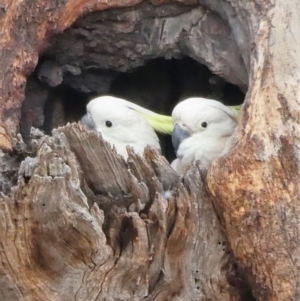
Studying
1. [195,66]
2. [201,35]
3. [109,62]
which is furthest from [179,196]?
[195,66]

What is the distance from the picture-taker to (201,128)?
1360mm

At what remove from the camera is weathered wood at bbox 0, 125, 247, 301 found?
933 millimetres

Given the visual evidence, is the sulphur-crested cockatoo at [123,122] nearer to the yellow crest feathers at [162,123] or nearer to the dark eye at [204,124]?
the yellow crest feathers at [162,123]

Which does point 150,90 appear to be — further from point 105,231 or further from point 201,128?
point 105,231

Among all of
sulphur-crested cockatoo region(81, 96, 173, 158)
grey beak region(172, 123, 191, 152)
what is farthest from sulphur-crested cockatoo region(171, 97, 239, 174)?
sulphur-crested cockatoo region(81, 96, 173, 158)

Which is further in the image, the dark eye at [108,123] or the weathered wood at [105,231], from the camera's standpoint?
the dark eye at [108,123]

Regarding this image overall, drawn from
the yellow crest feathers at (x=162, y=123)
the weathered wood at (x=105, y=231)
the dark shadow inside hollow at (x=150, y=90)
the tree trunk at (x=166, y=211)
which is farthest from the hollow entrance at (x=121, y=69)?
the weathered wood at (x=105, y=231)

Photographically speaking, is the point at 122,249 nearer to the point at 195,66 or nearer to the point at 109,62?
the point at 109,62

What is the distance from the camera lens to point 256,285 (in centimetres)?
101

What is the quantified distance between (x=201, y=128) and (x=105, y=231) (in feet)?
1.47

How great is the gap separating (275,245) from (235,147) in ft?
0.59

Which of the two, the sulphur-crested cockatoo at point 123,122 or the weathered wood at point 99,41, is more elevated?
the weathered wood at point 99,41

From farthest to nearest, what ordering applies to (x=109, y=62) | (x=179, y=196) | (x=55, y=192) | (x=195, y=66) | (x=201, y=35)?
(x=195, y=66) < (x=109, y=62) < (x=201, y=35) < (x=179, y=196) < (x=55, y=192)

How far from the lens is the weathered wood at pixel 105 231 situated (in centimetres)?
93
